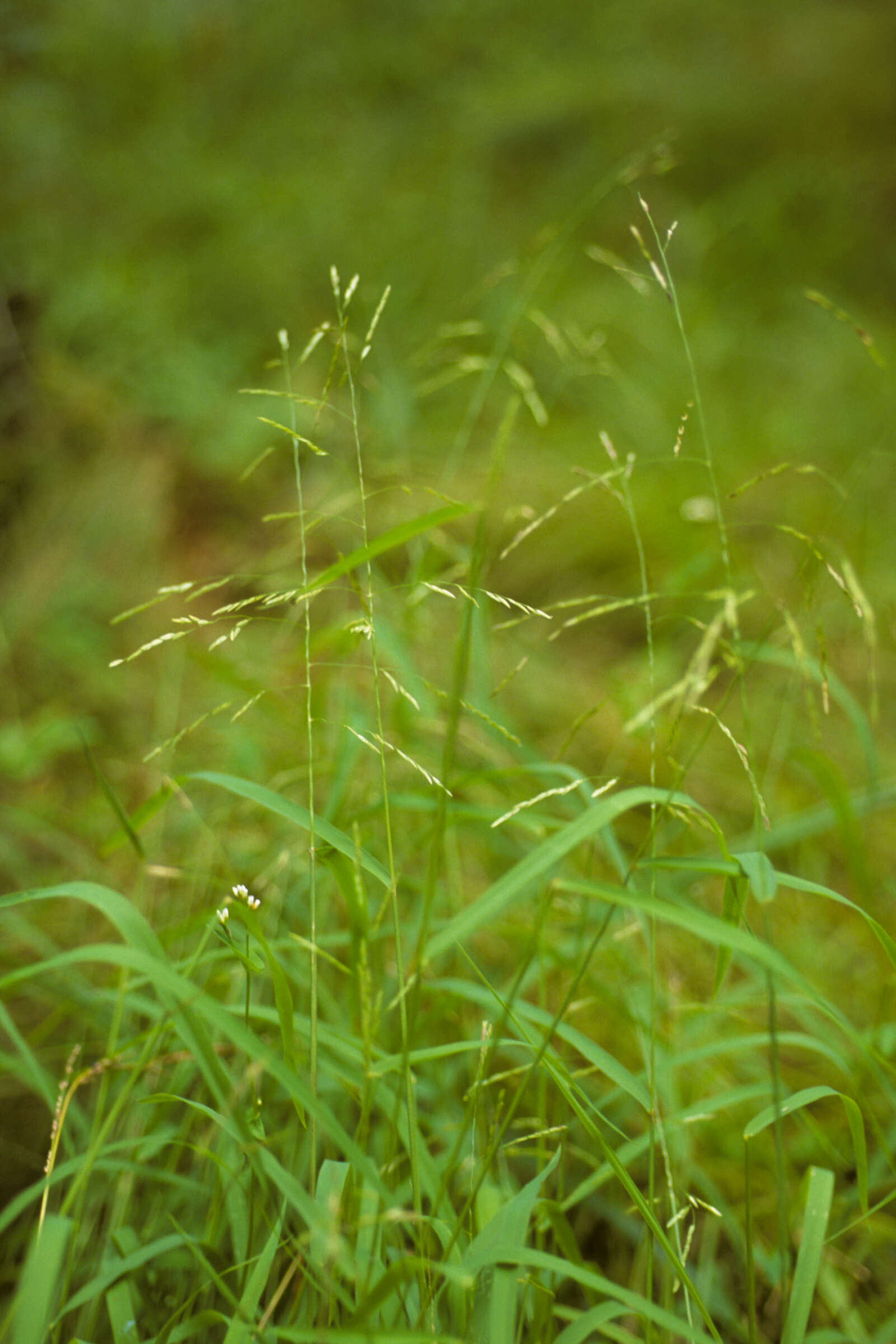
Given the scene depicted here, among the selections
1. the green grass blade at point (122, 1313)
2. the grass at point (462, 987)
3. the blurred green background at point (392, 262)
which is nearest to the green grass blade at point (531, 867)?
the grass at point (462, 987)

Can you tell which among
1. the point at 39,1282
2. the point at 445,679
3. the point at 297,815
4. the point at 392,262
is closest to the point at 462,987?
the point at 297,815

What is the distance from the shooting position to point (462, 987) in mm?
673

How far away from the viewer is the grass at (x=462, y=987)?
1.50ft

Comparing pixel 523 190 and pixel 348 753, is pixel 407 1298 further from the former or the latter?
pixel 523 190

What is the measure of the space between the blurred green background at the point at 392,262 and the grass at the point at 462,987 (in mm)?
216

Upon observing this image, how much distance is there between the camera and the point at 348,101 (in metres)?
3.10

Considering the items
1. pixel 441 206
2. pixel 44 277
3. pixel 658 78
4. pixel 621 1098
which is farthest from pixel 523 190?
pixel 621 1098

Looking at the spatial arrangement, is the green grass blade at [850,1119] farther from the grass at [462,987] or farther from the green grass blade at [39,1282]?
the green grass blade at [39,1282]

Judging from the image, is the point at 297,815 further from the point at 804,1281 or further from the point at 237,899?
the point at 804,1281

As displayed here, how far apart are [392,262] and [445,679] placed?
180 cm

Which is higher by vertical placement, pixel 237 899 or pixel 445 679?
pixel 237 899

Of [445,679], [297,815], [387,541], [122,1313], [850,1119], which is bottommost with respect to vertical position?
[445,679]

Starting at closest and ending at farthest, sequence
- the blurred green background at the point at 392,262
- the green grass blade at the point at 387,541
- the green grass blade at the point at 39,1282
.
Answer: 1. the green grass blade at the point at 39,1282
2. the green grass blade at the point at 387,541
3. the blurred green background at the point at 392,262

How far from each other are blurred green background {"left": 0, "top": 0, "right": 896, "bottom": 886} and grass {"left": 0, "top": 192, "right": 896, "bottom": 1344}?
0.71ft
